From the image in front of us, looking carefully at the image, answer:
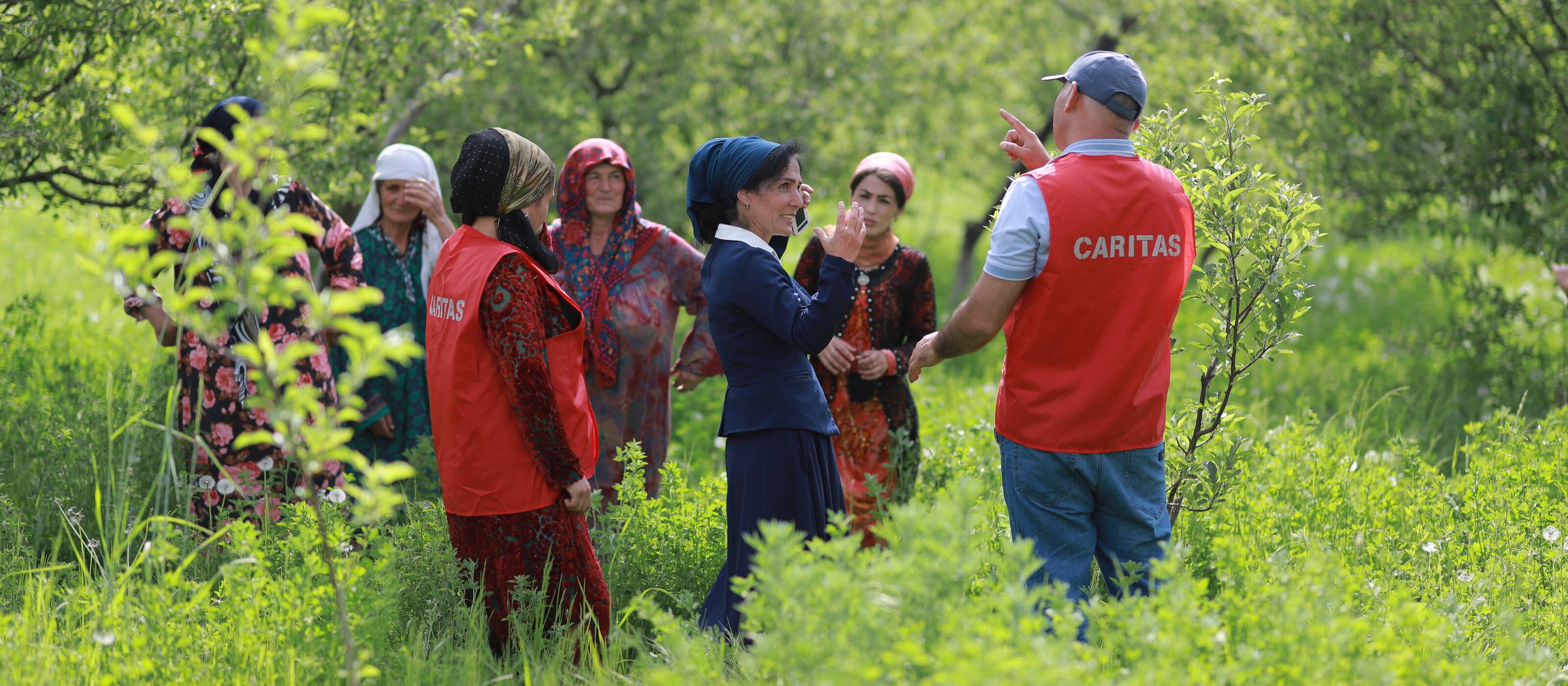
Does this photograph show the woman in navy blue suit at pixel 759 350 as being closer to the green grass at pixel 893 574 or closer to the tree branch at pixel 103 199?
the green grass at pixel 893 574

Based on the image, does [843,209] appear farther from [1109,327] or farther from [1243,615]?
[1243,615]

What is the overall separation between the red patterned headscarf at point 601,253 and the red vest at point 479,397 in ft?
4.16

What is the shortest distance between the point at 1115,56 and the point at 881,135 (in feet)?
22.8

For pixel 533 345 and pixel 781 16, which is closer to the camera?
pixel 533 345

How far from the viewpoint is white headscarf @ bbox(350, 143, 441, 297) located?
16.1ft

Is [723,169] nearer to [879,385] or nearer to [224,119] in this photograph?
[879,385]

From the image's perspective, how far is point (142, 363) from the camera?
659cm

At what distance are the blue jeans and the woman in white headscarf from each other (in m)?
2.76

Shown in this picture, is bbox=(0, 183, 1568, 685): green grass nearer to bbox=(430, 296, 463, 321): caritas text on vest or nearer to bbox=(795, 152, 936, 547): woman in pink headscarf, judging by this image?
bbox=(795, 152, 936, 547): woman in pink headscarf

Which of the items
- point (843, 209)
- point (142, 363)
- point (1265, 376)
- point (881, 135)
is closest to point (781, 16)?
point (881, 135)

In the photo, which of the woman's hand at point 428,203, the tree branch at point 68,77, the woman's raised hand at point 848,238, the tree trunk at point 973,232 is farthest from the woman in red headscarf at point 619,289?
the tree trunk at point 973,232

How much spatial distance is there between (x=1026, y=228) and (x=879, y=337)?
1741 mm

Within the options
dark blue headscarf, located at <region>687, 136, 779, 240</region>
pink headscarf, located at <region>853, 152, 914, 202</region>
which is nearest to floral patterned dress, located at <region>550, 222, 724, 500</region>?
pink headscarf, located at <region>853, 152, 914, 202</region>

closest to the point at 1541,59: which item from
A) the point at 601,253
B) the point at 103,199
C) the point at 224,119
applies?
the point at 601,253
